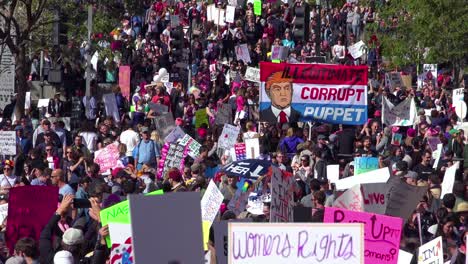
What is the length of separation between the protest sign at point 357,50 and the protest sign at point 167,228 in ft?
102

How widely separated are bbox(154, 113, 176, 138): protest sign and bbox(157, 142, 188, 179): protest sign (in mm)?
3233

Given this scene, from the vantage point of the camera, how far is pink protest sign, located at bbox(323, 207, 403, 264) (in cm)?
1444

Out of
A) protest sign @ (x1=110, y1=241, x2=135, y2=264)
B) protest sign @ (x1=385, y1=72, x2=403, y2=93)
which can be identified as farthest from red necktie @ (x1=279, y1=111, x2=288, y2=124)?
protest sign @ (x1=110, y1=241, x2=135, y2=264)

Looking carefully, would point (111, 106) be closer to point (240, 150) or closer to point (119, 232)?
point (240, 150)

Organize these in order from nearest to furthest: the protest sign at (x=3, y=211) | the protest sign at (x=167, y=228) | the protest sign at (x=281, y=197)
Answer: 1. the protest sign at (x=167, y=228)
2. the protest sign at (x=281, y=197)
3. the protest sign at (x=3, y=211)

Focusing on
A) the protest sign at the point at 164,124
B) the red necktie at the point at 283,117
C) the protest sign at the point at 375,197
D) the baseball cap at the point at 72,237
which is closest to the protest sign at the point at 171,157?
the red necktie at the point at 283,117

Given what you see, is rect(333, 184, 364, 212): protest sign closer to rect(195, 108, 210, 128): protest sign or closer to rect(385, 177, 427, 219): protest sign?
rect(385, 177, 427, 219): protest sign

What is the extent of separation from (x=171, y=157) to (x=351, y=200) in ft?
26.3

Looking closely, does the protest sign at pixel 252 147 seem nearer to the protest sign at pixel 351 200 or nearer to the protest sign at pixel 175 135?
the protest sign at pixel 175 135

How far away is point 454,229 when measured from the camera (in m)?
16.0

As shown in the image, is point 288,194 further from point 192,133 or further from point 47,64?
point 47,64

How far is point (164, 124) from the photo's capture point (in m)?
28.4

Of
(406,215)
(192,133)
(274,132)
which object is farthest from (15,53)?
(406,215)

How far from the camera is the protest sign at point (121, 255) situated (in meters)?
13.4
